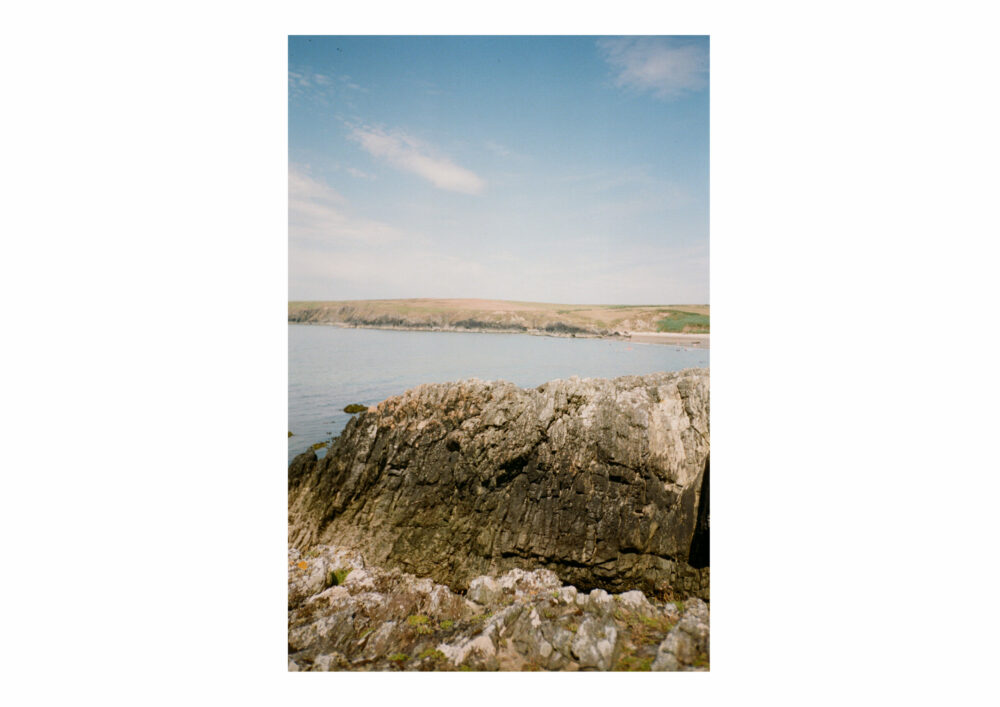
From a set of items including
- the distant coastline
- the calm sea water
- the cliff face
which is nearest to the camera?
the cliff face

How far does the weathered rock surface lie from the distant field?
7.57 feet

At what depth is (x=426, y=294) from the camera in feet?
14.8

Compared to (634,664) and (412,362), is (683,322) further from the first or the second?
(634,664)

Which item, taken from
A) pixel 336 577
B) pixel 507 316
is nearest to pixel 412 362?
pixel 507 316

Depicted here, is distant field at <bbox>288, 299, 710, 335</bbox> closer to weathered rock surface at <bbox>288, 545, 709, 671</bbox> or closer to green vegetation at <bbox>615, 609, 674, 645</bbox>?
weathered rock surface at <bbox>288, 545, 709, 671</bbox>

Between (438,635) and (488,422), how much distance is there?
1.89 metres

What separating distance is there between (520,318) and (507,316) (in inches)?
5.4

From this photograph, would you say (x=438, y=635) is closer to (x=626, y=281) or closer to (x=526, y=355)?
(x=526, y=355)

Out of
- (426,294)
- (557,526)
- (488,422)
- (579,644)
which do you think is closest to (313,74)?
(426,294)

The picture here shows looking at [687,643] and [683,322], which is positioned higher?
[683,322]

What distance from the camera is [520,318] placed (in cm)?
454

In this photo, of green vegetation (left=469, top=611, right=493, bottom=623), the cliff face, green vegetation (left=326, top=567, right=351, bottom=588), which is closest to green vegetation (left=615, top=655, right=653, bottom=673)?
the cliff face

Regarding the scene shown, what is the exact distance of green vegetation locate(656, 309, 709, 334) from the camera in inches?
166

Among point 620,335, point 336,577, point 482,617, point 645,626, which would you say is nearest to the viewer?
point 645,626
